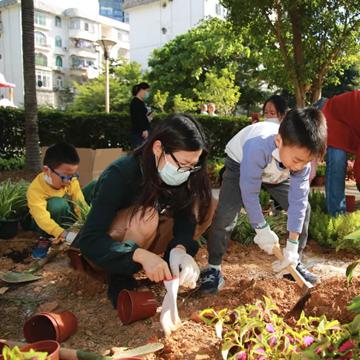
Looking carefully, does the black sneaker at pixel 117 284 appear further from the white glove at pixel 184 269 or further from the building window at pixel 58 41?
the building window at pixel 58 41

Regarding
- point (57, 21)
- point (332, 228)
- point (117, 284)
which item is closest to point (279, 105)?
point (332, 228)

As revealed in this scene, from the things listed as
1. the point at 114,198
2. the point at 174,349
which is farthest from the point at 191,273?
the point at 114,198

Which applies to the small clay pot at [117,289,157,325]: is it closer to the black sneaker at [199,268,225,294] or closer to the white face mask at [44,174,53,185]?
the black sneaker at [199,268,225,294]

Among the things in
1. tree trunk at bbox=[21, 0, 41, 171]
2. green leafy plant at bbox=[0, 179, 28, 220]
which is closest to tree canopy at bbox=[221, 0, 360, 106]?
tree trunk at bbox=[21, 0, 41, 171]

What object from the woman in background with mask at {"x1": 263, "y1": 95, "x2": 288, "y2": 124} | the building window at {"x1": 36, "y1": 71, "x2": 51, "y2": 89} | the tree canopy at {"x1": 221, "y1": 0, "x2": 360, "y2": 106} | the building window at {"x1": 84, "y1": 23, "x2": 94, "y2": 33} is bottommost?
the woman in background with mask at {"x1": 263, "y1": 95, "x2": 288, "y2": 124}

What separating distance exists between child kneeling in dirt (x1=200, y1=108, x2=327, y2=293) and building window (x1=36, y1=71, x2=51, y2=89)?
46174 millimetres

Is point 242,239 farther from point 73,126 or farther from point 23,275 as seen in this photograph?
point 73,126

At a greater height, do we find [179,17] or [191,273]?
[179,17]

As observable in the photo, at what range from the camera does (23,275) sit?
2602 millimetres

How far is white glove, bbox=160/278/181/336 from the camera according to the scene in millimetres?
1796

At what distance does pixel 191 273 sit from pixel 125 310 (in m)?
0.36

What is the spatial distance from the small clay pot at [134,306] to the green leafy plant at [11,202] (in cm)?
175

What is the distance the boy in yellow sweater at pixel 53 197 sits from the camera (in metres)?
2.95

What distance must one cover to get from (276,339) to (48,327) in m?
0.94
